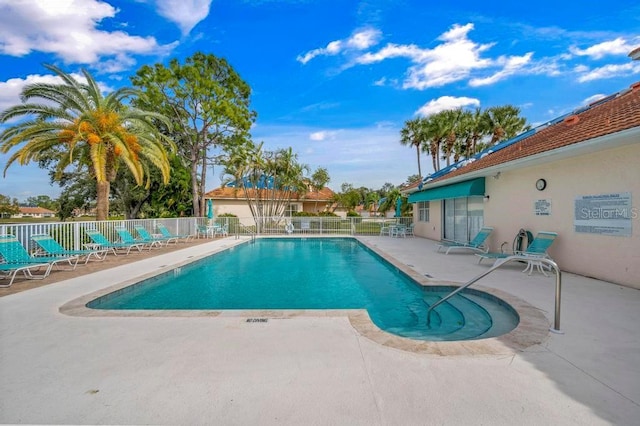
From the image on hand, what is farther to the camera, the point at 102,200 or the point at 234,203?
the point at 234,203

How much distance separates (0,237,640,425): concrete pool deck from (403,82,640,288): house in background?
10.9ft

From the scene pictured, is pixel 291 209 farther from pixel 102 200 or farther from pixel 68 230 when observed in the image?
pixel 68 230

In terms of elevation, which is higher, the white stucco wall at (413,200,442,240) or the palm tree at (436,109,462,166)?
the palm tree at (436,109,462,166)

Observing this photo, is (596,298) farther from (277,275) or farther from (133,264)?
(133,264)

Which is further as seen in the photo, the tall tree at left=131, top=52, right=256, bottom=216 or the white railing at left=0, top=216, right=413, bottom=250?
the tall tree at left=131, top=52, right=256, bottom=216

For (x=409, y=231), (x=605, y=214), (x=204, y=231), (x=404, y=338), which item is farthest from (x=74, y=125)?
(x=409, y=231)

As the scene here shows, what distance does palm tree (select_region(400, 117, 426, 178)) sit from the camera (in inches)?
1274

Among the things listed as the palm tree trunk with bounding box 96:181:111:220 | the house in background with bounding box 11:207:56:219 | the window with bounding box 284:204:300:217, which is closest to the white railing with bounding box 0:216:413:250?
the palm tree trunk with bounding box 96:181:111:220

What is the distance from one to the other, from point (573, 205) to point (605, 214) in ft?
3.27

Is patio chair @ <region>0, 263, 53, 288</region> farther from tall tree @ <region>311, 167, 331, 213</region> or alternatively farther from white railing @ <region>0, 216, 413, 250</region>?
tall tree @ <region>311, 167, 331, 213</region>

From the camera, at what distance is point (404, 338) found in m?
4.27

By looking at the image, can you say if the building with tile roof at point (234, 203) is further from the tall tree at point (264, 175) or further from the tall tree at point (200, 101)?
the tall tree at point (200, 101)

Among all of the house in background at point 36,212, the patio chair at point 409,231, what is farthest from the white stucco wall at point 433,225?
the house in background at point 36,212

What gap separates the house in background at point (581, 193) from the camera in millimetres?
7238
